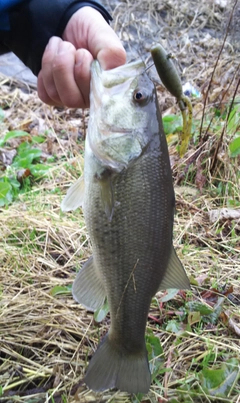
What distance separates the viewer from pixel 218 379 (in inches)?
75.5

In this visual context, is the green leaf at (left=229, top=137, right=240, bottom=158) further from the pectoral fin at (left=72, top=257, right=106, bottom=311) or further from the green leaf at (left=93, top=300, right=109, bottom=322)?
the pectoral fin at (left=72, top=257, right=106, bottom=311)

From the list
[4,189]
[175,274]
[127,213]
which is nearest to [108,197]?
[127,213]

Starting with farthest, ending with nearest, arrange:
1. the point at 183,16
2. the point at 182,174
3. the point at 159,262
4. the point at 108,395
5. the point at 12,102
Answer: the point at 183,16, the point at 12,102, the point at 182,174, the point at 108,395, the point at 159,262

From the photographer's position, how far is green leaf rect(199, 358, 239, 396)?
1.89m

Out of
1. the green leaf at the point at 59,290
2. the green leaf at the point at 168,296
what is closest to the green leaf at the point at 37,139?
the green leaf at the point at 59,290

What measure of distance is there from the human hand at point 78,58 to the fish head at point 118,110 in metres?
0.10

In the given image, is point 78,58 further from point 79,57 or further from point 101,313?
point 101,313

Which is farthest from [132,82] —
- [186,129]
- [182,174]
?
[182,174]

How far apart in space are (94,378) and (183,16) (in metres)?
8.33

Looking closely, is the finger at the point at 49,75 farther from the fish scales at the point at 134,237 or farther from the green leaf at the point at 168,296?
the green leaf at the point at 168,296

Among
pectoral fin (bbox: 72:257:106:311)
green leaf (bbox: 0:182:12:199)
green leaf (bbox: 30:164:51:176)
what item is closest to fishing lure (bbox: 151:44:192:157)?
pectoral fin (bbox: 72:257:106:311)

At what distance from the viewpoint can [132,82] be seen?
1783mm

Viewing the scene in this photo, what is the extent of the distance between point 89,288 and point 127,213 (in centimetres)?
40

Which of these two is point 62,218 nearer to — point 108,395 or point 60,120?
point 108,395
